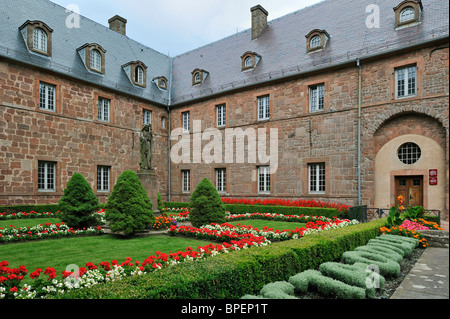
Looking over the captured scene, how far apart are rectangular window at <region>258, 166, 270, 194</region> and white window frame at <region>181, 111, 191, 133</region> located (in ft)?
22.7

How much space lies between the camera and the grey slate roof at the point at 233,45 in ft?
52.7

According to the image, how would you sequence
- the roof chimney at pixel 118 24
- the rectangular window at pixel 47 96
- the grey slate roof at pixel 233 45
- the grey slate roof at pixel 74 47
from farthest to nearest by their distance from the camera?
the roof chimney at pixel 118 24
the rectangular window at pixel 47 96
the grey slate roof at pixel 74 47
the grey slate roof at pixel 233 45

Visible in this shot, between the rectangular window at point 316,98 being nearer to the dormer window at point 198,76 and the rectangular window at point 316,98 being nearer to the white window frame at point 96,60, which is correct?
the dormer window at point 198,76

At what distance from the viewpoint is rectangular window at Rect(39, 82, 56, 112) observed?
17109mm

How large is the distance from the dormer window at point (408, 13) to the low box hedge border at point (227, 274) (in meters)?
14.0

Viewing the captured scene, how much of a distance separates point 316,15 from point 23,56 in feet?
58.3

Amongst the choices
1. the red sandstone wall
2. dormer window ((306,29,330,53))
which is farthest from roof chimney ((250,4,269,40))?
the red sandstone wall

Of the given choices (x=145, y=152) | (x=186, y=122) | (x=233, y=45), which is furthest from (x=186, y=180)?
(x=233, y=45)

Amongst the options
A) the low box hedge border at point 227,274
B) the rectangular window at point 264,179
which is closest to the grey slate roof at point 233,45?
the rectangular window at point 264,179

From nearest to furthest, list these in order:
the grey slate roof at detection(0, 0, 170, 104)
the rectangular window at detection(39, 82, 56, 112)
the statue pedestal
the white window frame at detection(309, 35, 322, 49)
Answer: the statue pedestal
the grey slate roof at detection(0, 0, 170, 104)
the rectangular window at detection(39, 82, 56, 112)
the white window frame at detection(309, 35, 322, 49)

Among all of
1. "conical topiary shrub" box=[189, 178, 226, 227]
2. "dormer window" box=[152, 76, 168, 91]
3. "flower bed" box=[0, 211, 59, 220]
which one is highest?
"dormer window" box=[152, 76, 168, 91]

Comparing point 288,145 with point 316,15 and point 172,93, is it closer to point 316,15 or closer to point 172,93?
point 316,15

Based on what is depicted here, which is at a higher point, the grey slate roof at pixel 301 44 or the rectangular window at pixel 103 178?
the grey slate roof at pixel 301 44

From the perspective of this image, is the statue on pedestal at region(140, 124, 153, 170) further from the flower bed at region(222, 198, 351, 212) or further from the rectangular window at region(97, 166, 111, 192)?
the rectangular window at region(97, 166, 111, 192)
